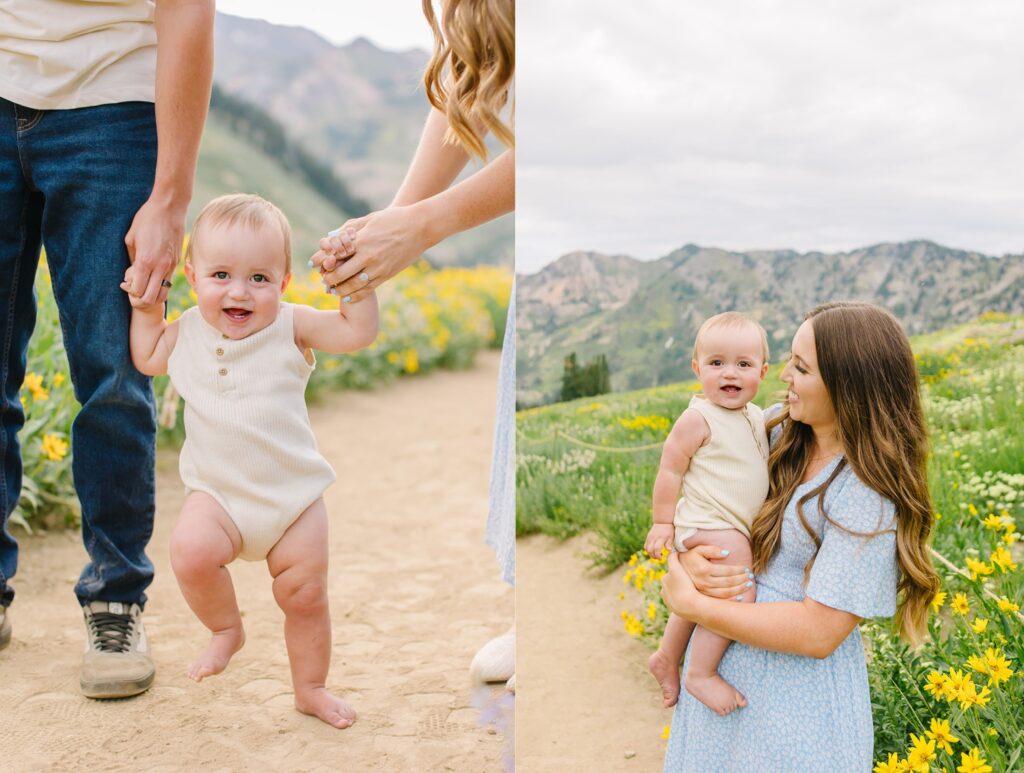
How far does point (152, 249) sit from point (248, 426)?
0.44 metres

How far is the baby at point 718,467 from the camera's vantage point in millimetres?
1592

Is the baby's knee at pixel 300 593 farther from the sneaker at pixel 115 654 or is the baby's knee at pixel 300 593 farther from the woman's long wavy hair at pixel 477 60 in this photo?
the woman's long wavy hair at pixel 477 60

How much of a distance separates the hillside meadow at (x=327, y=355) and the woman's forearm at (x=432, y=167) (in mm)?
1408

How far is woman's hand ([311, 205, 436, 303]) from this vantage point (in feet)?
6.12

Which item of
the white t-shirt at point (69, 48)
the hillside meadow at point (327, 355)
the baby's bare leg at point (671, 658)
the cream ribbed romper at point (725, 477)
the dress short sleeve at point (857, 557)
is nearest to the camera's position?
the dress short sleeve at point (857, 557)

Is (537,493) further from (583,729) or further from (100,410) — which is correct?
(100,410)

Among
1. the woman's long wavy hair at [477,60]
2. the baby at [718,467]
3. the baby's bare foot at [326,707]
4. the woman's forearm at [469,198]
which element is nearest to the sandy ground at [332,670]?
the baby's bare foot at [326,707]

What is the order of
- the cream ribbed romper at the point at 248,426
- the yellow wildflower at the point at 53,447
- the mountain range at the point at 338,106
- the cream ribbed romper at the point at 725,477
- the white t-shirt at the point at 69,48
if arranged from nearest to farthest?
the cream ribbed romper at the point at 725,477
the cream ribbed romper at the point at 248,426
the white t-shirt at the point at 69,48
the yellow wildflower at the point at 53,447
the mountain range at the point at 338,106

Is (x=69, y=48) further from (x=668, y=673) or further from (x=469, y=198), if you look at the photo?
(x=668, y=673)

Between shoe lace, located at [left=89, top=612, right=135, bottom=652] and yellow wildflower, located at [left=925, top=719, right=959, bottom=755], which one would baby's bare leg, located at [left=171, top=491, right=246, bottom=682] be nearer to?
shoe lace, located at [left=89, top=612, right=135, bottom=652]

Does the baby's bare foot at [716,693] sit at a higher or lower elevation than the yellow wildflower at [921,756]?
higher

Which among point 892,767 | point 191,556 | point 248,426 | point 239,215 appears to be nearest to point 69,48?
point 239,215

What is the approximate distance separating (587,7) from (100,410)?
5.90 ft

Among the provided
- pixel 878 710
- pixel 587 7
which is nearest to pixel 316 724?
pixel 878 710
